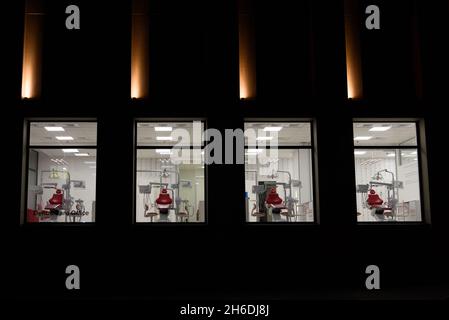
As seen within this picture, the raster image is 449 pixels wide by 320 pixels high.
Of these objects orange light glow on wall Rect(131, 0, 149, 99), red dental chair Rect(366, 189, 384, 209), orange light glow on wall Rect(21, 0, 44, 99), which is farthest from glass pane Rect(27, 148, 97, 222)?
red dental chair Rect(366, 189, 384, 209)

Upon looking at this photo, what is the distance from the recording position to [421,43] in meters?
10.5

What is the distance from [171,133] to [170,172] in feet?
2.97

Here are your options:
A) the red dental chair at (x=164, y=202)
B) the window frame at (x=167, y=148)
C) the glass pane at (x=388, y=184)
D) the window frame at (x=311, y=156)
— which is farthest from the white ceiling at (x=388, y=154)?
the red dental chair at (x=164, y=202)

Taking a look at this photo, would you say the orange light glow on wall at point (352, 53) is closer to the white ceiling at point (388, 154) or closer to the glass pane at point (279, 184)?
the white ceiling at point (388, 154)

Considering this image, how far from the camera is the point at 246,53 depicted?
1055 centimetres

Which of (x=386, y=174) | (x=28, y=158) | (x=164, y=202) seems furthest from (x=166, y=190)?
(x=386, y=174)

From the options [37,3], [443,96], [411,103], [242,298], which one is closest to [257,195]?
[242,298]

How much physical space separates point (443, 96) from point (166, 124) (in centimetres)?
638

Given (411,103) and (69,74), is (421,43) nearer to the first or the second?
(411,103)

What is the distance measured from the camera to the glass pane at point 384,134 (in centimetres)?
1046

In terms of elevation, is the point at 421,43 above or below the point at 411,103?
above

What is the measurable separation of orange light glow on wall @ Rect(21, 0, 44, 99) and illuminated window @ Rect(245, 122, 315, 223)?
4.91 meters

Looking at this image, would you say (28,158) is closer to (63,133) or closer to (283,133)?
(63,133)

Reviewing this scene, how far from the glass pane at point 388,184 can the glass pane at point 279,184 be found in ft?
3.92
